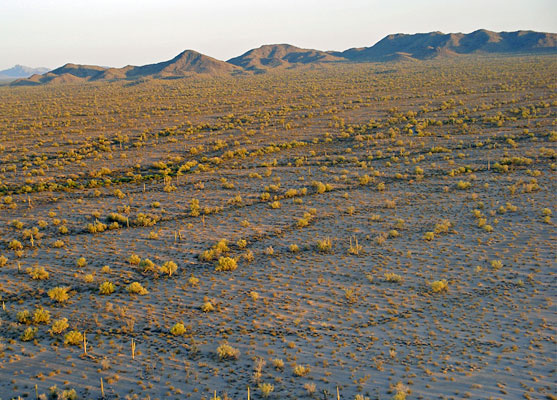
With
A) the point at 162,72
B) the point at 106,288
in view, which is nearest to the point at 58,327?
the point at 106,288

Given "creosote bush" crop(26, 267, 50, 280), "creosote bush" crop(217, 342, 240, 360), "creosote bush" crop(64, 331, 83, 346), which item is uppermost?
"creosote bush" crop(26, 267, 50, 280)

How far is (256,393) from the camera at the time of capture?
10.0 meters

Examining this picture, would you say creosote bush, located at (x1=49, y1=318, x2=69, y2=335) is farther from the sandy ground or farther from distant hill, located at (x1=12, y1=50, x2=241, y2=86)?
distant hill, located at (x1=12, y1=50, x2=241, y2=86)

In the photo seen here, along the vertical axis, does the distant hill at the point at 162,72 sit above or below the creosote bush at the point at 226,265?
above

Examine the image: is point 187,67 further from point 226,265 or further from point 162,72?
point 226,265

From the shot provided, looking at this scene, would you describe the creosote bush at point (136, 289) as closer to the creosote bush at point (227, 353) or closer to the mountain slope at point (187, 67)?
the creosote bush at point (227, 353)

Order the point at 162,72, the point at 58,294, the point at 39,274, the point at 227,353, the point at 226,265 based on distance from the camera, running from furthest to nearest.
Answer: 1. the point at 162,72
2. the point at 226,265
3. the point at 39,274
4. the point at 58,294
5. the point at 227,353

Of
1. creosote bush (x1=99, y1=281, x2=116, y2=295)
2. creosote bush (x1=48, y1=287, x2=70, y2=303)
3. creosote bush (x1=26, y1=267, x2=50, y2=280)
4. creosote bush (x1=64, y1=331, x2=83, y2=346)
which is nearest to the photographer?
creosote bush (x1=64, y1=331, x2=83, y2=346)

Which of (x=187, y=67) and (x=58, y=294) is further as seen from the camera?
(x=187, y=67)

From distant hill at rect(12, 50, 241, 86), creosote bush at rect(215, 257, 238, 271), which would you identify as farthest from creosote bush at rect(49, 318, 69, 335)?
distant hill at rect(12, 50, 241, 86)

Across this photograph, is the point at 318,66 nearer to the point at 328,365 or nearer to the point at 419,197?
the point at 419,197

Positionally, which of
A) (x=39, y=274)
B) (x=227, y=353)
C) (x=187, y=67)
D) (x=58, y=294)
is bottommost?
(x=227, y=353)

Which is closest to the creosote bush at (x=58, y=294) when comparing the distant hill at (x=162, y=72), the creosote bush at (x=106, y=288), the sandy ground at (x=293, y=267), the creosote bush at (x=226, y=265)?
the sandy ground at (x=293, y=267)

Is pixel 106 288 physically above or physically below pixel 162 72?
below
